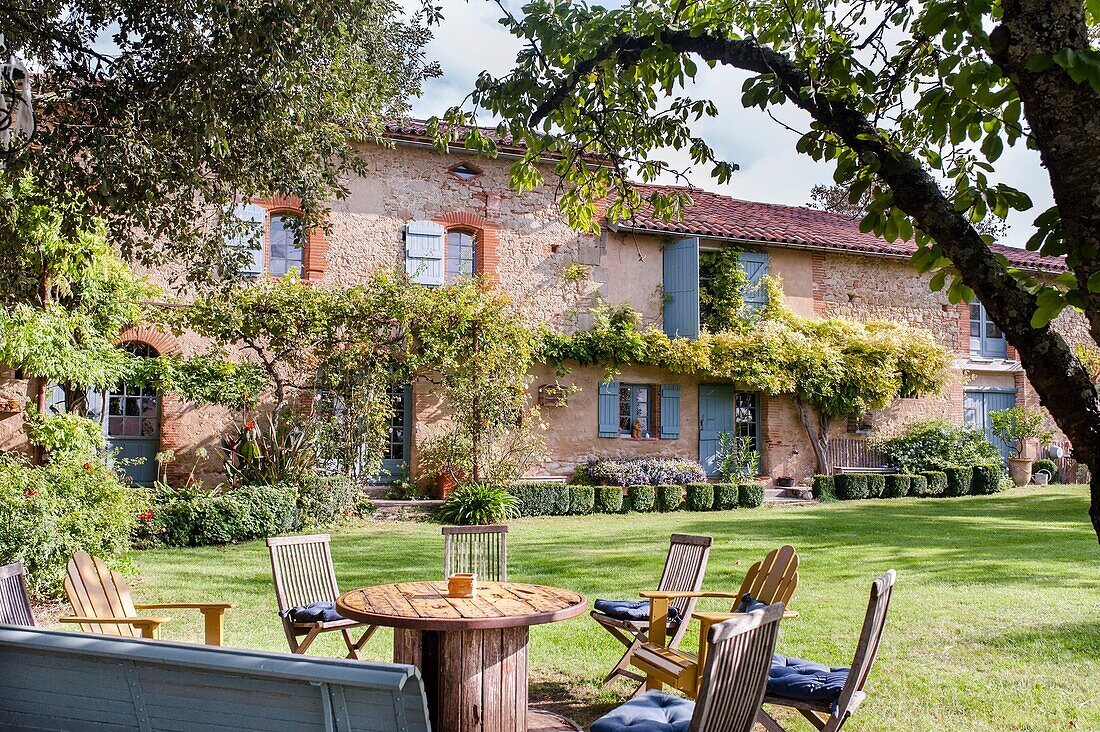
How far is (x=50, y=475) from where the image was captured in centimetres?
719

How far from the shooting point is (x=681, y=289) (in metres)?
16.8

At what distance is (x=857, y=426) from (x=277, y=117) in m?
15.2

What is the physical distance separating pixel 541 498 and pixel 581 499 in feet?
2.35

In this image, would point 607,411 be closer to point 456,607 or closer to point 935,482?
point 935,482

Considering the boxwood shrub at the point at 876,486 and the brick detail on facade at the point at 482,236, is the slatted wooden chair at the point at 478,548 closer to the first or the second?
the brick detail on facade at the point at 482,236

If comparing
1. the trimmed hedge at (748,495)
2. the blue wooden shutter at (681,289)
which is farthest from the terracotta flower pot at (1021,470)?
the blue wooden shutter at (681,289)

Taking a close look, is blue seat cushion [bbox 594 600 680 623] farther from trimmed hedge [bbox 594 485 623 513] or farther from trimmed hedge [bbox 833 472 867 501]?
trimmed hedge [bbox 833 472 867 501]

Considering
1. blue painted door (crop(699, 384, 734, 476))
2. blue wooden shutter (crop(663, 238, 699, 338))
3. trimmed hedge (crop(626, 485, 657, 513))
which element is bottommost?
trimmed hedge (crop(626, 485, 657, 513))

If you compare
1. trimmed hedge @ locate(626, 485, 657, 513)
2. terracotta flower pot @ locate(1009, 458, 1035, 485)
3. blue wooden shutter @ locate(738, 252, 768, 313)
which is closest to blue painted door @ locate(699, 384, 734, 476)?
blue wooden shutter @ locate(738, 252, 768, 313)

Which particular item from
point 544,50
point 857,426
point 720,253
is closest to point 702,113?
point 544,50

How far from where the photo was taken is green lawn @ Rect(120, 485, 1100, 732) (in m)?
4.98

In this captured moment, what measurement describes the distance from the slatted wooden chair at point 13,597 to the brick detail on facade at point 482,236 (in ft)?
39.3

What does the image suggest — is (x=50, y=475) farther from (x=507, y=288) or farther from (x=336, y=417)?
(x=507, y=288)

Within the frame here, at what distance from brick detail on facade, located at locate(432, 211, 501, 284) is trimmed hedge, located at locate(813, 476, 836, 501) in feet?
23.1
